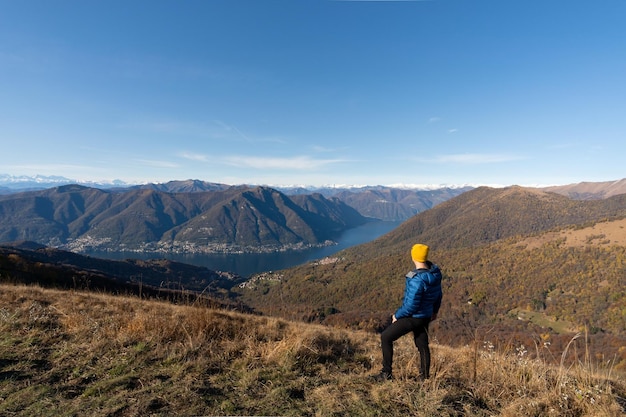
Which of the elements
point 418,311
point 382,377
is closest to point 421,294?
point 418,311

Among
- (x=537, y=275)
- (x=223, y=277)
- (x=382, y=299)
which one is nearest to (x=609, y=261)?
(x=537, y=275)

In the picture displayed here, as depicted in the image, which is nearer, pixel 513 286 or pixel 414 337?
Result: pixel 414 337

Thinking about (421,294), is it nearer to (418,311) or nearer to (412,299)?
(412,299)

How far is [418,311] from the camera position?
451 cm

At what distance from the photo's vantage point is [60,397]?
11.6 feet

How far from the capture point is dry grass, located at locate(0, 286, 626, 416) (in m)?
3.58

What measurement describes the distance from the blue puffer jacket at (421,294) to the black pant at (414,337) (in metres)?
0.10

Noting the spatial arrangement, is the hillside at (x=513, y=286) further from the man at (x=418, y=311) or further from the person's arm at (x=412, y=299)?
the person's arm at (x=412, y=299)

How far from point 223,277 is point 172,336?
154919 mm

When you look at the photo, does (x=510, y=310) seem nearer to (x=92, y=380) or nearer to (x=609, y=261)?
(x=609, y=261)

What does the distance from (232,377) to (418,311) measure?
3038 millimetres

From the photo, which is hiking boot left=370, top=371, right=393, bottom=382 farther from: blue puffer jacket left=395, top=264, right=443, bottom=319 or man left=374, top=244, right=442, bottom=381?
blue puffer jacket left=395, top=264, right=443, bottom=319

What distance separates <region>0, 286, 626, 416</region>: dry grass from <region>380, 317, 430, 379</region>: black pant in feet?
0.72

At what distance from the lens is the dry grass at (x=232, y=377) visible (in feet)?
11.7
